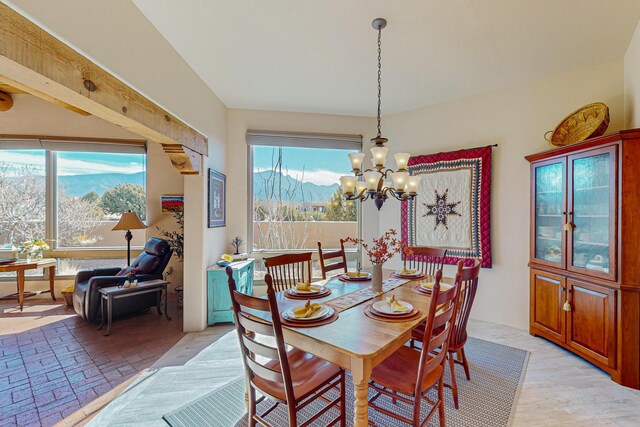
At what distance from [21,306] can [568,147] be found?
6.71 metres

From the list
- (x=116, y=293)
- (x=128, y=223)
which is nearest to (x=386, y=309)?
(x=116, y=293)

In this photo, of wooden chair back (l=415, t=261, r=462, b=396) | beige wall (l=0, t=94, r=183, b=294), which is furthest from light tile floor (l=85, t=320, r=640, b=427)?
beige wall (l=0, t=94, r=183, b=294)

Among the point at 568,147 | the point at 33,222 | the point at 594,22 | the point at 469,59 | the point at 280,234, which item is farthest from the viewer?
the point at 33,222

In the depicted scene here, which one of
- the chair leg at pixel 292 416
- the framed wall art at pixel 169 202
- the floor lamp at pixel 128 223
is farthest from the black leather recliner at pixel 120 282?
the chair leg at pixel 292 416

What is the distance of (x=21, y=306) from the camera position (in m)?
3.63

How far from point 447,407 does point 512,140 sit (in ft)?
9.51

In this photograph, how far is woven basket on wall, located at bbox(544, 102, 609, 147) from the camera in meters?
2.38

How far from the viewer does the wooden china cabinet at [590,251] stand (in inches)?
81.4

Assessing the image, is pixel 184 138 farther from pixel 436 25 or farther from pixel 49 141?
pixel 49 141

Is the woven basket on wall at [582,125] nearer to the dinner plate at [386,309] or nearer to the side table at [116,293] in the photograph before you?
the dinner plate at [386,309]

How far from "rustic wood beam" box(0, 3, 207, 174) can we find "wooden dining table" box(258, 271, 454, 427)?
171 centimetres

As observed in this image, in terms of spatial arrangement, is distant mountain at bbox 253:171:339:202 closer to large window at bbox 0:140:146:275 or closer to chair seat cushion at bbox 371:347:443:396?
large window at bbox 0:140:146:275

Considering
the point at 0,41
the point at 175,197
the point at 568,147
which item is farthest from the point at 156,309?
the point at 568,147

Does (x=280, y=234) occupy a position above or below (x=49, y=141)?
below
